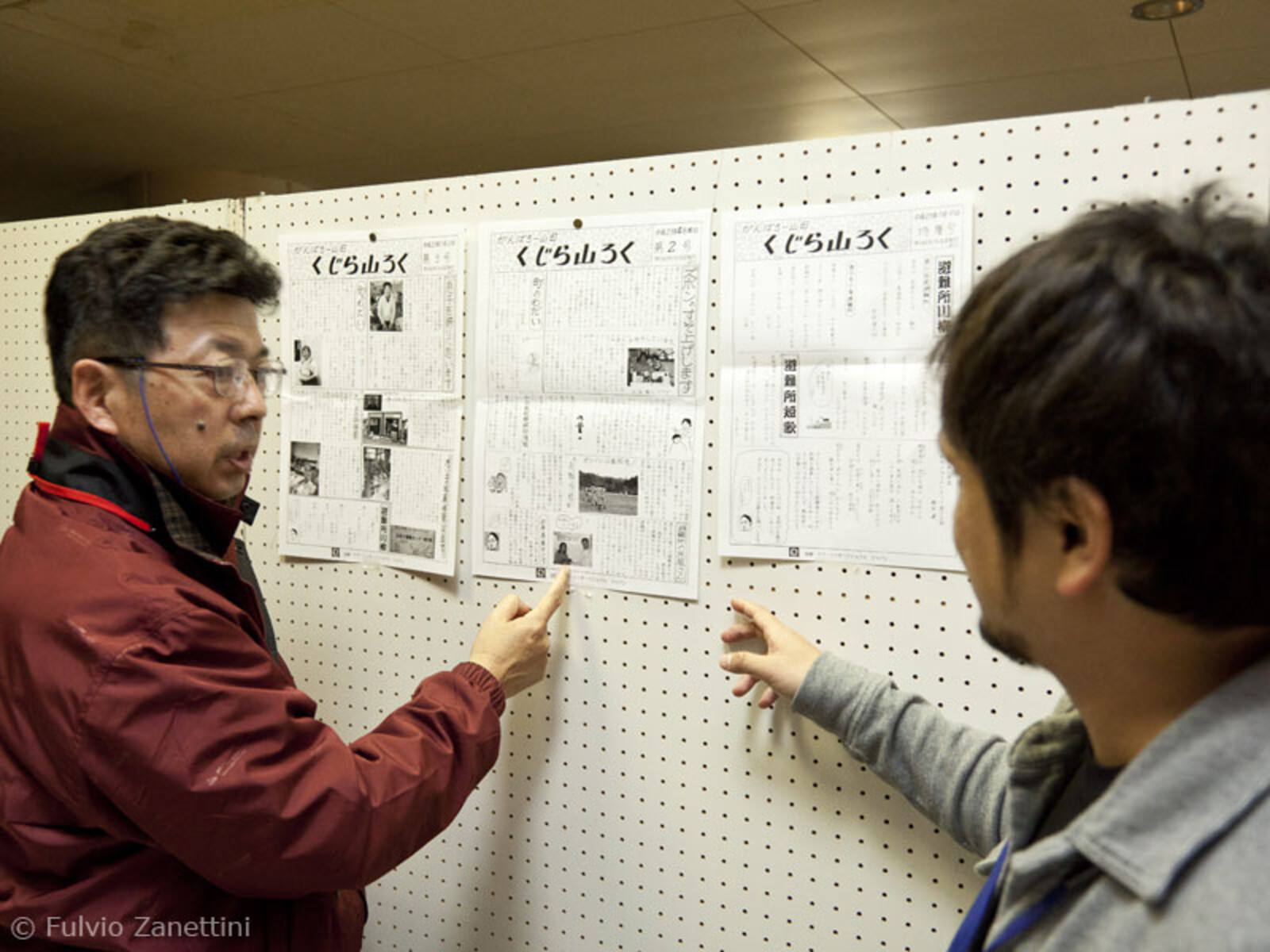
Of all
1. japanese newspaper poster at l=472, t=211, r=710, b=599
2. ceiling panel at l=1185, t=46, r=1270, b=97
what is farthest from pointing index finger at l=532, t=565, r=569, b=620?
ceiling panel at l=1185, t=46, r=1270, b=97

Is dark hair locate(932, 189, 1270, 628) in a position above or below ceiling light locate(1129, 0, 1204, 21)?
below

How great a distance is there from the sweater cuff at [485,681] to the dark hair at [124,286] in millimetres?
494

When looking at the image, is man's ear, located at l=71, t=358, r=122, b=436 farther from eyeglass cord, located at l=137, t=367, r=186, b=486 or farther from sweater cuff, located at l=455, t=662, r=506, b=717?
→ sweater cuff, located at l=455, t=662, r=506, b=717

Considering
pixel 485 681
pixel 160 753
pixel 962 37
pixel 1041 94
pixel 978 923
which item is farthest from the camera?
pixel 1041 94

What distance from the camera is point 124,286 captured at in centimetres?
105

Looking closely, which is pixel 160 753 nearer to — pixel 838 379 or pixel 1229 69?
pixel 838 379

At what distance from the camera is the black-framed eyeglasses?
3.43ft

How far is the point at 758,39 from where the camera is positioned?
3645 millimetres

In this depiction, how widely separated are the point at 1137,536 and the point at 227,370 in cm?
93

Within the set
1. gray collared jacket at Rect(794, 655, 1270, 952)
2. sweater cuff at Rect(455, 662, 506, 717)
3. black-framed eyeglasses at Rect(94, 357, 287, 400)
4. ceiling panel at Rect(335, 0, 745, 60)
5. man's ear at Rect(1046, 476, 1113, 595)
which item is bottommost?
sweater cuff at Rect(455, 662, 506, 717)

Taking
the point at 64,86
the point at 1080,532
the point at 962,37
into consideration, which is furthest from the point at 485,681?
the point at 64,86

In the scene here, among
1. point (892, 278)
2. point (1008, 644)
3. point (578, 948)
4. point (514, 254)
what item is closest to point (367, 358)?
point (514, 254)

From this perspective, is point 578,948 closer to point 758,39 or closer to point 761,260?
point 761,260

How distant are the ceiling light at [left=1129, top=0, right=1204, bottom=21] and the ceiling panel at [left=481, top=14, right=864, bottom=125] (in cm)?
118
